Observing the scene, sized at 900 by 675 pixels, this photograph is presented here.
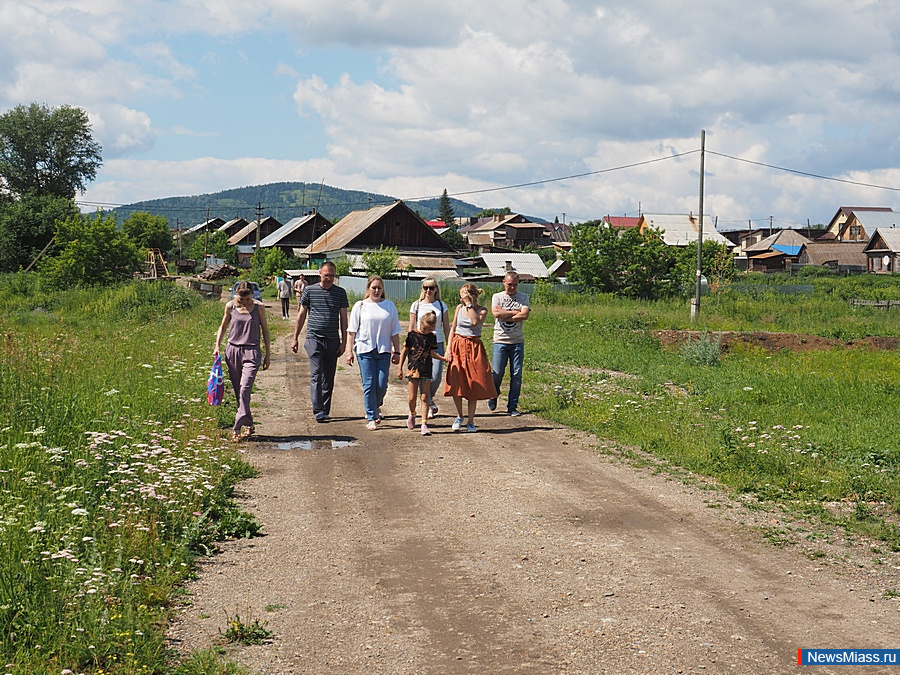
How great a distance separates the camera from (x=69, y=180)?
7819 cm

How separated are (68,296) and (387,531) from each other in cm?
3114

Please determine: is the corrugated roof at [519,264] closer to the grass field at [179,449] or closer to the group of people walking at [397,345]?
the grass field at [179,449]

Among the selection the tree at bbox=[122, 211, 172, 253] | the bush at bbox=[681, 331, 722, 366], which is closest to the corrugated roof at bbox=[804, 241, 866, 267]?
the tree at bbox=[122, 211, 172, 253]

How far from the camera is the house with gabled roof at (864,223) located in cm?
9573

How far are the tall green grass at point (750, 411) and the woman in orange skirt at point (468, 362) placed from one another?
1.28 metres

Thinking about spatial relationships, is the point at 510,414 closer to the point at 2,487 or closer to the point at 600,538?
the point at 600,538

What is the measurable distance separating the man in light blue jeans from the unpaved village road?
116 inches

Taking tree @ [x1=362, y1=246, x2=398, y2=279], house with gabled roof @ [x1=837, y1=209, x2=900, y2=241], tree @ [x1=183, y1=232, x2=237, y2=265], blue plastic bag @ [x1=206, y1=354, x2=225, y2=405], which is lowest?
blue plastic bag @ [x1=206, y1=354, x2=225, y2=405]

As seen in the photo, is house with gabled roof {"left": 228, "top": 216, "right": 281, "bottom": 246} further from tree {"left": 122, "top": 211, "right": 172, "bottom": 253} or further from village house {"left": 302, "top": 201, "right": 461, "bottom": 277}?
village house {"left": 302, "top": 201, "right": 461, "bottom": 277}

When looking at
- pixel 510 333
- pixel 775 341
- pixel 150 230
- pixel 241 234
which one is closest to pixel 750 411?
pixel 510 333

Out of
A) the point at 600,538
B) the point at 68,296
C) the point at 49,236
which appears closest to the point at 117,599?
the point at 600,538

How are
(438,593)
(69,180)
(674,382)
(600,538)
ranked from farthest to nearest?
(69,180) < (674,382) < (600,538) < (438,593)

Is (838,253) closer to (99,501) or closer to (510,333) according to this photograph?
(510,333)

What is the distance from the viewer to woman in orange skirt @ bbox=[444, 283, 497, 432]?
10414mm
